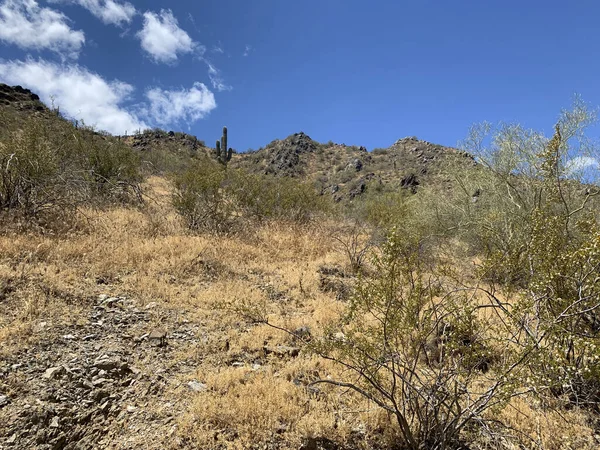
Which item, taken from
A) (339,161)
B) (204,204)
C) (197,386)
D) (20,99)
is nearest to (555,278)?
(197,386)

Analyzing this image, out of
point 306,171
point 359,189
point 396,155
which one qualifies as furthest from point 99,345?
point 396,155

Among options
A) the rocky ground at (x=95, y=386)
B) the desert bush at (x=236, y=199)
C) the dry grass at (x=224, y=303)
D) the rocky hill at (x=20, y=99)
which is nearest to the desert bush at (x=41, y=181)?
the dry grass at (x=224, y=303)

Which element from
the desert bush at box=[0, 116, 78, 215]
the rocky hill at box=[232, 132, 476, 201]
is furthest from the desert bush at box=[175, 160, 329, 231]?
the rocky hill at box=[232, 132, 476, 201]

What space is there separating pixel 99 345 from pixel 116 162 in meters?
10.2

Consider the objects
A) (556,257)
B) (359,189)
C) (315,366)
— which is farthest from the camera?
(359,189)

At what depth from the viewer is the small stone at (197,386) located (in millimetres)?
3679

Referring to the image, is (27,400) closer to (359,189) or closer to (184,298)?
(184,298)

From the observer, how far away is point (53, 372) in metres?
3.60

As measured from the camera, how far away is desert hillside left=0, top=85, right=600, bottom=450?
9.28ft

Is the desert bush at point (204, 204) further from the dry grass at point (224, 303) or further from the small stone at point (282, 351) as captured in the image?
the small stone at point (282, 351)

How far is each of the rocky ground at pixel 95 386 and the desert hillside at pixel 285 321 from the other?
18 millimetres

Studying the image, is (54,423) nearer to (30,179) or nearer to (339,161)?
(30,179)

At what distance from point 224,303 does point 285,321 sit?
2140mm

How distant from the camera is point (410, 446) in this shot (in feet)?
9.45
